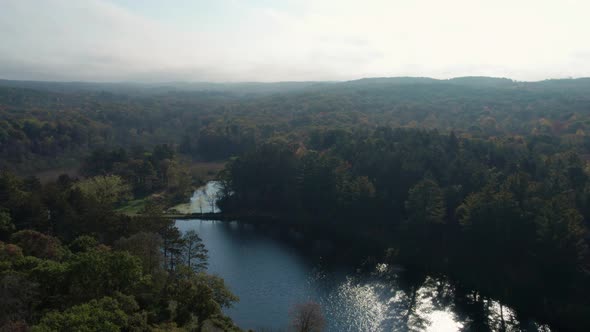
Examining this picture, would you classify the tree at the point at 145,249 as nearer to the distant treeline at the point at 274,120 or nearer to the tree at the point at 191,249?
the tree at the point at 191,249

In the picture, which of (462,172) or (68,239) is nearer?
(68,239)

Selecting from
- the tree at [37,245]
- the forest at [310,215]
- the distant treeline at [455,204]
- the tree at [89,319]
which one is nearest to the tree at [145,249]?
the forest at [310,215]

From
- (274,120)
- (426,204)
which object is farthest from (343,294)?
(274,120)

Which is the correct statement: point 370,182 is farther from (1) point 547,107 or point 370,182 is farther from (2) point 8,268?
(1) point 547,107

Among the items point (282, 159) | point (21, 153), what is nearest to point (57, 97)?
point (21, 153)

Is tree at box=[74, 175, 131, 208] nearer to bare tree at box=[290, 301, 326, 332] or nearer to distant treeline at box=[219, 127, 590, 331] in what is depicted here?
distant treeline at box=[219, 127, 590, 331]
